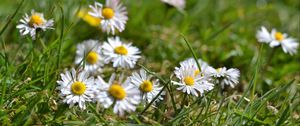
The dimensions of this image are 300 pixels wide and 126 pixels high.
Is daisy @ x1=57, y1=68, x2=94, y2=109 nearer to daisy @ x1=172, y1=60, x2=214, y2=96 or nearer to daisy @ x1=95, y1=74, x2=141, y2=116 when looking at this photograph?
daisy @ x1=95, y1=74, x2=141, y2=116

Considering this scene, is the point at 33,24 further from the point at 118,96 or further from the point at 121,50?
the point at 118,96

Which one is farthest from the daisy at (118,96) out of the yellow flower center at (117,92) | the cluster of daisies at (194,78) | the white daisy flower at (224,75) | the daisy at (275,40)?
the daisy at (275,40)

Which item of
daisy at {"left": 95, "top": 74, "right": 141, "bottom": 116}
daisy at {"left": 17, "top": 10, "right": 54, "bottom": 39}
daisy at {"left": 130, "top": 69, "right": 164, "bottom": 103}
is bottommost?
daisy at {"left": 95, "top": 74, "right": 141, "bottom": 116}

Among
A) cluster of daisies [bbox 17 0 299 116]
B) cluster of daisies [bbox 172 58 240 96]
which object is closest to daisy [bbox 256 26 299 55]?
cluster of daisies [bbox 17 0 299 116]

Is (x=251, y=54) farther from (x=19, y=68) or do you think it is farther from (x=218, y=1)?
(x=19, y=68)

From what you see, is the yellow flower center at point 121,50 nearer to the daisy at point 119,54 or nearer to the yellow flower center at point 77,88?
the daisy at point 119,54

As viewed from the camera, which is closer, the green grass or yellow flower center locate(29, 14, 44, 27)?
the green grass

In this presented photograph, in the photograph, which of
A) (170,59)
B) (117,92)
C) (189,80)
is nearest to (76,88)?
(117,92)
